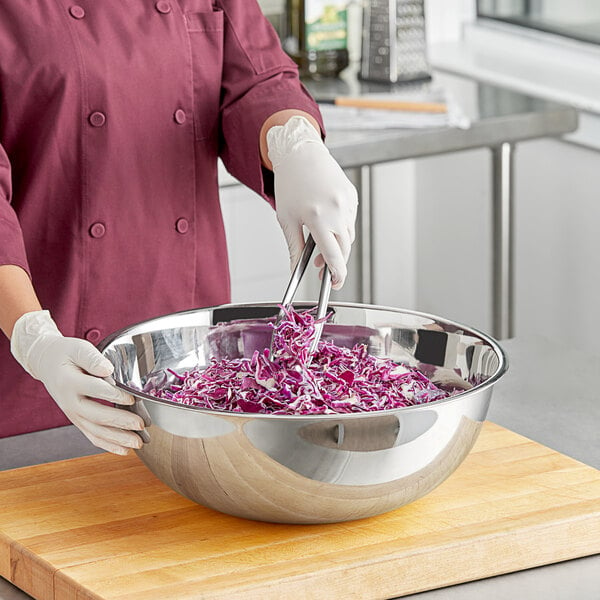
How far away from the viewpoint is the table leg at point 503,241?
116 inches

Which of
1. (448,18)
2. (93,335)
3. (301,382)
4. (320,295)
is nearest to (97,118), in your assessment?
(93,335)

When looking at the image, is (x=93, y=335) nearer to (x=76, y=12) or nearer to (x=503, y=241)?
(x=76, y=12)

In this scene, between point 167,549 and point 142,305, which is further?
point 142,305

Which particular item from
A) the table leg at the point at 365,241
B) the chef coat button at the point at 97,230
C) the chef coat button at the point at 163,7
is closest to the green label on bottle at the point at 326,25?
the table leg at the point at 365,241

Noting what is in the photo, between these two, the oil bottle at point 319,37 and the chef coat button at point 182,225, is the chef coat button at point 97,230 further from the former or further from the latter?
the oil bottle at point 319,37

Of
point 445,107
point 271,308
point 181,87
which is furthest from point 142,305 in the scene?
point 445,107

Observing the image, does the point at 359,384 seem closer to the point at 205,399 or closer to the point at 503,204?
the point at 205,399

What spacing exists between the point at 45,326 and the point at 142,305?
54 cm

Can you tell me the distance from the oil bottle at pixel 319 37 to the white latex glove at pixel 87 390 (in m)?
2.08

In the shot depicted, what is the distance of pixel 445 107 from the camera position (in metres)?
2.76

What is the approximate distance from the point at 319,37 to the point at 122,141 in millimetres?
1559

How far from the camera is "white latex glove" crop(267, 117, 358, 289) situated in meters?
1.42

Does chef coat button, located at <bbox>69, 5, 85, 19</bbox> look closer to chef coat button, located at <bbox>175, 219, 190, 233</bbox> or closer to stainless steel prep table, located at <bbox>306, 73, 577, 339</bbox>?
chef coat button, located at <bbox>175, 219, 190, 233</bbox>

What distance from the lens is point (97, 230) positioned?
1710 millimetres
